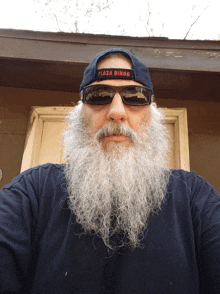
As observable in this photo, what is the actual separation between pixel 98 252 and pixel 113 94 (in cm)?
106

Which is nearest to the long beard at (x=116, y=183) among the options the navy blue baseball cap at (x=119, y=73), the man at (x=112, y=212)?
the man at (x=112, y=212)

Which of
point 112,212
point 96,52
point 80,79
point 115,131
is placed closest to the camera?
point 112,212

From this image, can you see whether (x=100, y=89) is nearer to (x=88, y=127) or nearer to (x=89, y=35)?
(x=88, y=127)

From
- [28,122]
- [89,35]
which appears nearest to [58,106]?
[28,122]

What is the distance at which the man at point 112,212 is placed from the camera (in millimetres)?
912

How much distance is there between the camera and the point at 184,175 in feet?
4.42

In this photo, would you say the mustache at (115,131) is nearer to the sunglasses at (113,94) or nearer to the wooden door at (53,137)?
the sunglasses at (113,94)

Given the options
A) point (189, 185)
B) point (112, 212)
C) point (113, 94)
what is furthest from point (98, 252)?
point (113, 94)

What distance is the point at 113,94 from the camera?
139 cm

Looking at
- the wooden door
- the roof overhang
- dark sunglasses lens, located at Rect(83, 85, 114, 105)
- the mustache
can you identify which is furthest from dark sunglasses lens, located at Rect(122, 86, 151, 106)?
the wooden door

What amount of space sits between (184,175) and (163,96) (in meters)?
1.89

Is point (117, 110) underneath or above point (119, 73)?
underneath

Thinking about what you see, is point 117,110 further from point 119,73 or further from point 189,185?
point 189,185

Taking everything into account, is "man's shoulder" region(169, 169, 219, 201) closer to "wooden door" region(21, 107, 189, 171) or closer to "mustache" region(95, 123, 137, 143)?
"mustache" region(95, 123, 137, 143)
